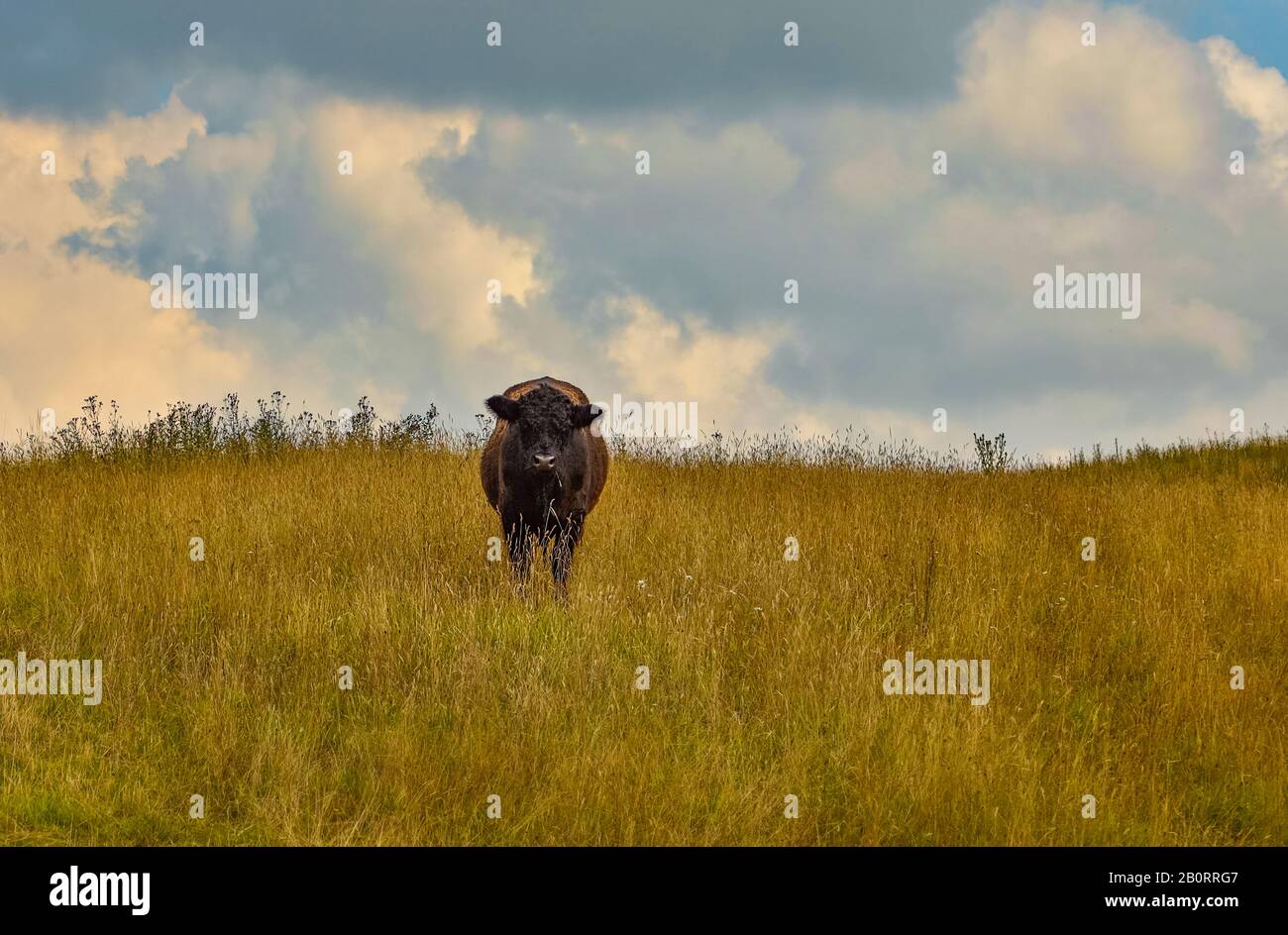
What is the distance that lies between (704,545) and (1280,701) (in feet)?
17.6

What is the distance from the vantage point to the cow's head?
9.59m

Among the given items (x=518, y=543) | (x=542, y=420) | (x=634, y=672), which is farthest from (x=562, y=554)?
(x=634, y=672)

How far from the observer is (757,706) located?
7543 mm

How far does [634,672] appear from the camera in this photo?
7812 millimetres

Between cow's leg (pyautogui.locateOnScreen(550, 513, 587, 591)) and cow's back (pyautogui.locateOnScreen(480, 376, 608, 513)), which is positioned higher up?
cow's back (pyautogui.locateOnScreen(480, 376, 608, 513))

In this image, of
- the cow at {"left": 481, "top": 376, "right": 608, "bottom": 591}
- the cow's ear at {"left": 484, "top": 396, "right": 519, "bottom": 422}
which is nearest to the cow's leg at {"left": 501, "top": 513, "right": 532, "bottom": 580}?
the cow at {"left": 481, "top": 376, "right": 608, "bottom": 591}

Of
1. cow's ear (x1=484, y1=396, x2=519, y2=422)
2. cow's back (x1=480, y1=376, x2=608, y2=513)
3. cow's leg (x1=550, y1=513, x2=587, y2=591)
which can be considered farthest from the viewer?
cow's back (x1=480, y1=376, x2=608, y2=513)

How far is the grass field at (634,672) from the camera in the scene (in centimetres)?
616

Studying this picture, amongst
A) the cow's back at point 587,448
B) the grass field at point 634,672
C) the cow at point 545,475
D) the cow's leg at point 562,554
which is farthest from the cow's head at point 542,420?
the grass field at point 634,672

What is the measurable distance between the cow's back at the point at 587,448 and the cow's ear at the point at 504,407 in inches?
20.8

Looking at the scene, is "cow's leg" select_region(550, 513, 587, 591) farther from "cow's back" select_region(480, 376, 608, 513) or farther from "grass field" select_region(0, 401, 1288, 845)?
"cow's back" select_region(480, 376, 608, 513)

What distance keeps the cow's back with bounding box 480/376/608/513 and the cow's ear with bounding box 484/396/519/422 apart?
530mm
